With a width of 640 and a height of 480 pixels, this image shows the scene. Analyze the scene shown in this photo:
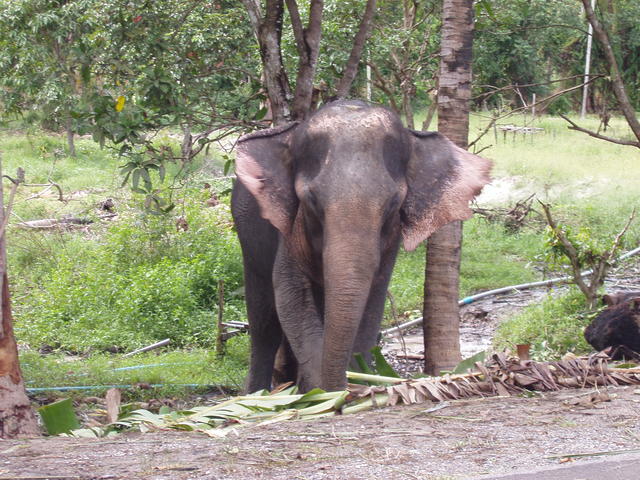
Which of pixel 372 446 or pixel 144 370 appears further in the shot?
pixel 144 370

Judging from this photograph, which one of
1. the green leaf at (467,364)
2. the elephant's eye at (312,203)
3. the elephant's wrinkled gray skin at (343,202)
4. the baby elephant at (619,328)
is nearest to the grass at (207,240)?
the baby elephant at (619,328)

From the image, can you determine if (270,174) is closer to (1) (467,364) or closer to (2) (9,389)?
(1) (467,364)

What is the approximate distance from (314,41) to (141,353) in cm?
353

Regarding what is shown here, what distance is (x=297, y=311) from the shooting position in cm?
569

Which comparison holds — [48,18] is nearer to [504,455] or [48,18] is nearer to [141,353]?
[141,353]

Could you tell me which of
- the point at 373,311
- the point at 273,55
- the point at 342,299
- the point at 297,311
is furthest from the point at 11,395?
the point at 273,55

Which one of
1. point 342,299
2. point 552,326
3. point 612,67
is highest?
point 612,67

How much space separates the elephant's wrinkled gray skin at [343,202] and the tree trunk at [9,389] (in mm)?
1467

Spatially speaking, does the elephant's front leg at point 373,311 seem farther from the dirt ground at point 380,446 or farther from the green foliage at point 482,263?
the green foliage at point 482,263

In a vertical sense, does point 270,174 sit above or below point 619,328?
above

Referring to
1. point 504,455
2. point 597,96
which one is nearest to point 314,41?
point 504,455

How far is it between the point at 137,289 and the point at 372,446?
21.9 feet

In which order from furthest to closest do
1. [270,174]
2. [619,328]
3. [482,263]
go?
1. [482,263]
2. [619,328]
3. [270,174]

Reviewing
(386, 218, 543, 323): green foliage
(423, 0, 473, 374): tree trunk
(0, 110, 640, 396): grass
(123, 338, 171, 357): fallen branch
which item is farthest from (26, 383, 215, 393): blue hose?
(386, 218, 543, 323): green foliage
